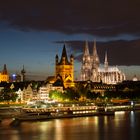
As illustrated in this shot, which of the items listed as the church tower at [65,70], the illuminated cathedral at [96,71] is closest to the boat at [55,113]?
the church tower at [65,70]

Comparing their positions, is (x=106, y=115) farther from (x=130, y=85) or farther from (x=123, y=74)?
(x=123, y=74)

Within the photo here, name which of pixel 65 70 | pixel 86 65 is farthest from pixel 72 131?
pixel 86 65

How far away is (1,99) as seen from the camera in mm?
62031

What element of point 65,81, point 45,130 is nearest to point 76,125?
point 45,130

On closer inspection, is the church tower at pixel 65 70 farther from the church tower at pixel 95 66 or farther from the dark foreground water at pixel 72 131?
the dark foreground water at pixel 72 131

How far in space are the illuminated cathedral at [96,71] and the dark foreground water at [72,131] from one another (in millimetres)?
79829

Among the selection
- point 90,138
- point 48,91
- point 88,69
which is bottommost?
point 90,138

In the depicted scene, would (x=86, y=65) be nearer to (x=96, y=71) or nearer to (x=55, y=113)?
(x=96, y=71)

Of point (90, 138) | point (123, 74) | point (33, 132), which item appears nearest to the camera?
point (90, 138)

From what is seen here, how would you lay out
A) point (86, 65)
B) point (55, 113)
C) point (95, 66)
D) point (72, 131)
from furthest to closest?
point (95, 66)
point (86, 65)
point (55, 113)
point (72, 131)

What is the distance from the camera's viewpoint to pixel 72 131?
34.9 metres

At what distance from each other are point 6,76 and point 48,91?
27240 mm

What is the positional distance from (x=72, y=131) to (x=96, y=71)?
→ 89722 millimetres

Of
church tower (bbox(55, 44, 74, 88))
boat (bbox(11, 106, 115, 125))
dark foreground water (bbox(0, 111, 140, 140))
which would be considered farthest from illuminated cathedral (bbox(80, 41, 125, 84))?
dark foreground water (bbox(0, 111, 140, 140))
